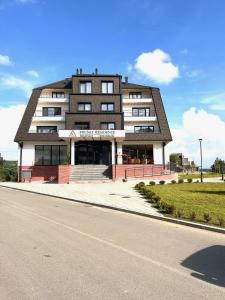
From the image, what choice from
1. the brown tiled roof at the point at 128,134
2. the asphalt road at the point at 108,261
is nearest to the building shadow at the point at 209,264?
the asphalt road at the point at 108,261

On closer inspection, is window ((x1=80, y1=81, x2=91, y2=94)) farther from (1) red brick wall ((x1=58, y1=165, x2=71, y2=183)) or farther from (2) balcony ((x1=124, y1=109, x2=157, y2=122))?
(1) red brick wall ((x1=58, y1=165, x2=71, y2=183))

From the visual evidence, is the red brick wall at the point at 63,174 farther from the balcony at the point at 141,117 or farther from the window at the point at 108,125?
the balcony at the point at 141,117

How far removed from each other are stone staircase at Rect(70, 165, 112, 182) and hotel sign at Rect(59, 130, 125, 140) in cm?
359

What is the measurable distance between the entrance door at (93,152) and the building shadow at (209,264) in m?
36.4

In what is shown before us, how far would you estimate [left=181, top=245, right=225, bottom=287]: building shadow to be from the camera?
635 centimetres

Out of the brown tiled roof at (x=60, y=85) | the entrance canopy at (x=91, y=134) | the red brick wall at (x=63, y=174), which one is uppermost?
the brown tiled roof at (x=60, y=85)

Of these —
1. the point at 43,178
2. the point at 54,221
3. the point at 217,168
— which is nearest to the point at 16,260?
the point at 54,221

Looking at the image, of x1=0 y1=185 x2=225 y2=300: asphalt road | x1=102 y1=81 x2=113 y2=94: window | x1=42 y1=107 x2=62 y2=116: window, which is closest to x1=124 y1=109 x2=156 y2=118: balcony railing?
x1=102 y1=81 x2=113 y2=94: window

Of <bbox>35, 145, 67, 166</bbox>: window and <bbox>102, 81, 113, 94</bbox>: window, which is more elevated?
<bbox>102, 81, 113, 94</bbox>: window

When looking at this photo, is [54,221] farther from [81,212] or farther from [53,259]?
[53,259]

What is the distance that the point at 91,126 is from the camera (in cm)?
4462

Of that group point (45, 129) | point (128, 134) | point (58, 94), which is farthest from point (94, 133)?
point (58, 94)

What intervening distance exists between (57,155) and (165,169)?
13.2 meters

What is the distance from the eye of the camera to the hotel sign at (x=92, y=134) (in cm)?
4103
